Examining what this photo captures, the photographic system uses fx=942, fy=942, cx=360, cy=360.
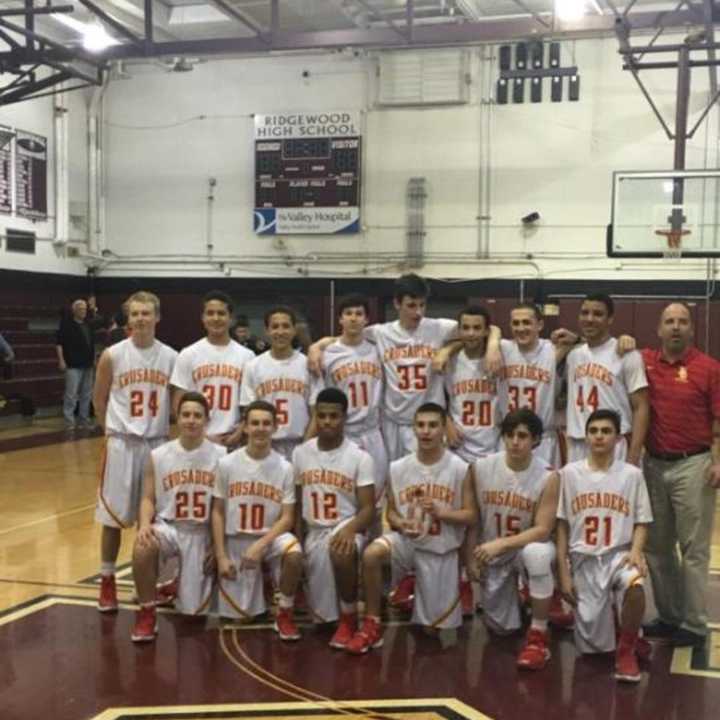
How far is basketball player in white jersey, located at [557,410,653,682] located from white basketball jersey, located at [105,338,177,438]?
224 centimetres

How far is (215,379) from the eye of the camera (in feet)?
17.3

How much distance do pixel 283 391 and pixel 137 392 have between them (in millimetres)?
802

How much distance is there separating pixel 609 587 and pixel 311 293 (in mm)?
11134

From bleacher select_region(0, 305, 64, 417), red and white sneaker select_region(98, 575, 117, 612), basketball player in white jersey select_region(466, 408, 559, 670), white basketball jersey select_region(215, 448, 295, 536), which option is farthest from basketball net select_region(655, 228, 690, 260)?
bleacher select_region(0, 305, 64, 417)

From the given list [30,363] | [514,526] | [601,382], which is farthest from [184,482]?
[30,363]

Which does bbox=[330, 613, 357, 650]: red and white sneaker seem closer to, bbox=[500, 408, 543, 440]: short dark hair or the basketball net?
bbox=[500, 408, 543, 440]: short dark hair

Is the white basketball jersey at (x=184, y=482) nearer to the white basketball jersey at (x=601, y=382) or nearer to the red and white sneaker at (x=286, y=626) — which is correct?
the red and white sneaker at (x=286, y=626)

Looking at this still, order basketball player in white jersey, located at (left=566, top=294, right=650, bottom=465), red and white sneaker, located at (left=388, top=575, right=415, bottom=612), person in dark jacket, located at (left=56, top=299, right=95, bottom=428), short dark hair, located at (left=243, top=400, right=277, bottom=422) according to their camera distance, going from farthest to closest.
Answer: person in dark jacket, located at (left=56, top=299, right=95, bottom=428)
red and white sneaker, located at (left=388, top=575, right=415, bottom=612)
short dark hair, located at (left=243, top=400, right=277, bottom=422)
basketball player in white jersey, located at (left=566, top=294, right=650, bottom=465)

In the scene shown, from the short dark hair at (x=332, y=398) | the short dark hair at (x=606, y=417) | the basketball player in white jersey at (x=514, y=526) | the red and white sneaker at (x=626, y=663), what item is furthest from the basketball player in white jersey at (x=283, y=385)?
the red and white sneaker at (x=626, y=663)

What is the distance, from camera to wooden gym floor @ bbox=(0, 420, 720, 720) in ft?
12.6

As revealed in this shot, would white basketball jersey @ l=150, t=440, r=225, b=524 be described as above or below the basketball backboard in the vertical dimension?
below


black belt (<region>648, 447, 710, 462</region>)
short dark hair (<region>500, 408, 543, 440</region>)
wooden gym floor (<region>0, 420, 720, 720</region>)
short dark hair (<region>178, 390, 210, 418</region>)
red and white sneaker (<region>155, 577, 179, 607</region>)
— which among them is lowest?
wooden gym floor (<region>0, 420, 720, 720</region>)

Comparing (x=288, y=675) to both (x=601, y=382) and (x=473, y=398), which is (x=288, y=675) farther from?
(x=601, y=382)

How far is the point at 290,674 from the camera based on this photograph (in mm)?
4211
